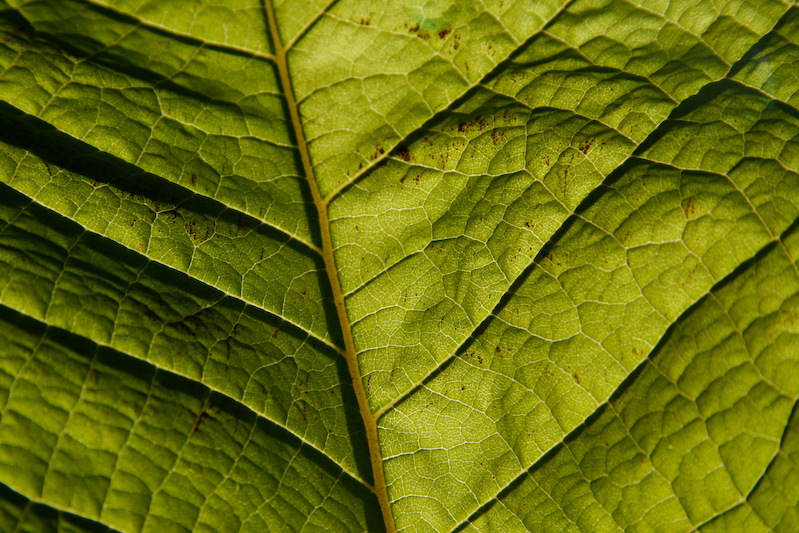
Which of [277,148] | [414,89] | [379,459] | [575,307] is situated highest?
[414,89]

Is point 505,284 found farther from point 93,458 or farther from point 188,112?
point 93,458

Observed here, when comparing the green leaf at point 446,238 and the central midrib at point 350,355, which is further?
the central midrib at point 350,355

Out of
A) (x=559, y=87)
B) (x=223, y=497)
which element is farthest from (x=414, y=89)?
(x=223, y=497)

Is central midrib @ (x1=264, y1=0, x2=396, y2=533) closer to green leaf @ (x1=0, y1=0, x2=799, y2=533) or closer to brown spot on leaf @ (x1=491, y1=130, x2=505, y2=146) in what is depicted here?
green leaf @ (x1=0, y1=0, x2=799, y2=533)

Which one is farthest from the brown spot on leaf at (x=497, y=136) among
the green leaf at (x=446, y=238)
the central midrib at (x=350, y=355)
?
the central midrib at (x=350, y=355)

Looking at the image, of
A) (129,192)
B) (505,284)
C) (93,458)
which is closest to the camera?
(93,458)

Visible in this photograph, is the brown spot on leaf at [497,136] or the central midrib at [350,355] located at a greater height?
the brown spot on leaf at [497,136]

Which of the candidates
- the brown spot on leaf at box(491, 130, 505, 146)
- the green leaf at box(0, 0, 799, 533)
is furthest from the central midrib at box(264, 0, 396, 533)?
the brown spot on leaf at box(491, 130, 505, 146)

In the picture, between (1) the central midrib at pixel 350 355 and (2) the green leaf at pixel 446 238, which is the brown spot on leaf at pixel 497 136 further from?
(1) the central midrib at pixel 350 355

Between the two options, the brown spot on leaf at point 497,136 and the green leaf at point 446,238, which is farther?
the brown spot on leaf at point 497,136
